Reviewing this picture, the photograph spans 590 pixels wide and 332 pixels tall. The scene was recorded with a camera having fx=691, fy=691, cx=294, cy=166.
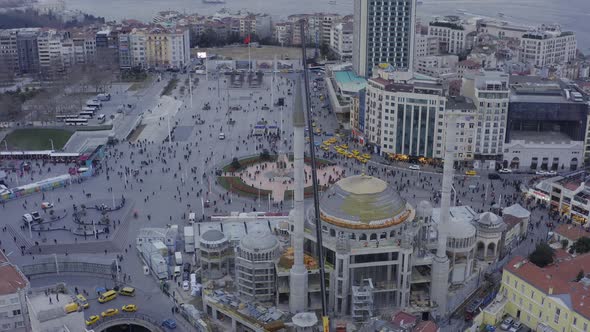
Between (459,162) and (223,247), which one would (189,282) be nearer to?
(223,247)

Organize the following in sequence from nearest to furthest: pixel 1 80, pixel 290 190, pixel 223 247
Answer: pixel 223 247
pixel 290 190
pixel 1 80

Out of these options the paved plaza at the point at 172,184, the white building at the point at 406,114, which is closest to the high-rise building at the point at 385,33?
the paved plaza at the point at 172,184

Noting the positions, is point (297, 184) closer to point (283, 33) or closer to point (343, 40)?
point (343, 40)

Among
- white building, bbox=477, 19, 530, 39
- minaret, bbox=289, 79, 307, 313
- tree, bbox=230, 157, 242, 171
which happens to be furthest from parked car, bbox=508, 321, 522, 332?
white building, bbox=477, 19, 530, 39

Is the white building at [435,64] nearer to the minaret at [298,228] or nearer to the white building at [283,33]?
the white building at [283,33]

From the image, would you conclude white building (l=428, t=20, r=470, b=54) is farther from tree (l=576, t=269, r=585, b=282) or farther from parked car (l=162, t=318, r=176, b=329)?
parked car (l=162, t=318, r=176, b=329)

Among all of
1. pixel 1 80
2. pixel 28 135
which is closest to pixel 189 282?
pixel 28 135

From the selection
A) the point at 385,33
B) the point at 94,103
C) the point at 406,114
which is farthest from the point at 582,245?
the point at 94,103
